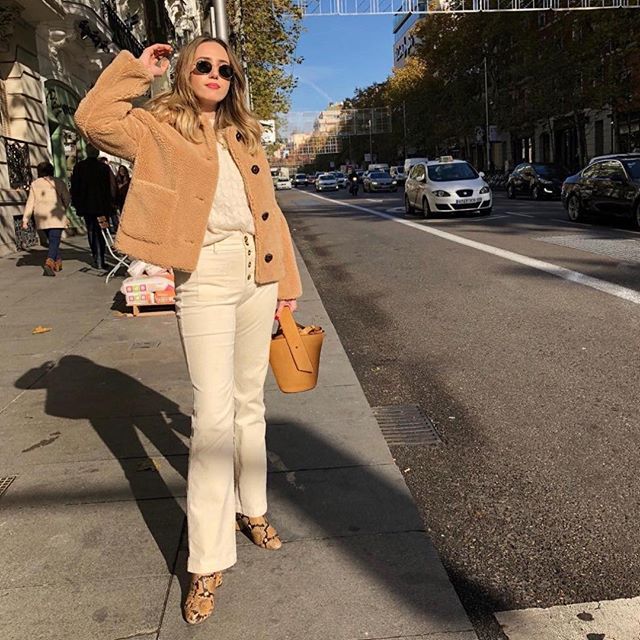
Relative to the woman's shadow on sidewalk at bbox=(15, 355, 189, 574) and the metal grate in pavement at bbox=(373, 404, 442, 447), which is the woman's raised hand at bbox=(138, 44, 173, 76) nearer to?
the woman's shadow on sidewalk at bbox=(15, 355, 189, 574)

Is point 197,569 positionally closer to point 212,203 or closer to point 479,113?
point 212,203

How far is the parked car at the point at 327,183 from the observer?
5844 cm

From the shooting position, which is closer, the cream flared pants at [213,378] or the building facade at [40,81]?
the cream flared pants at [213,378]

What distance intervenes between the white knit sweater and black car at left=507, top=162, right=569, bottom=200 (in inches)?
1044

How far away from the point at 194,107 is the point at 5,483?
2210mm

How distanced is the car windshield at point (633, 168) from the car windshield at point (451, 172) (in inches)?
215

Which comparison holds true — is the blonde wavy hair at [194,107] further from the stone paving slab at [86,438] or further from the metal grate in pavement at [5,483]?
the metal grate in pavement at [5,483]

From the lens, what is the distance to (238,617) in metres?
2.42

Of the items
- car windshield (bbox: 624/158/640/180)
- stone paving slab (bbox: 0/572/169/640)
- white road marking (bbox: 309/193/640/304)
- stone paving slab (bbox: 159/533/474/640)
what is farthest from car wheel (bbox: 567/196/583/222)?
stone paving slab (bbox: 0/572/169/640)

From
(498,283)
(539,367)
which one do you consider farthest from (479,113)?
(539,367)

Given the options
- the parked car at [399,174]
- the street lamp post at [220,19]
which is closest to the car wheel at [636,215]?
the street lamp post at [220,19]

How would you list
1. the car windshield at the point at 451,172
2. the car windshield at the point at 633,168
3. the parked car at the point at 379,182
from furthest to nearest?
1. the parked car at the point at 379,182
2. the car windshield at the point at 451,172
3. the car windshield at the point at 633,168

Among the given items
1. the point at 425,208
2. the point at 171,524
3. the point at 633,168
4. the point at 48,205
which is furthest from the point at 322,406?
the point at 425,208

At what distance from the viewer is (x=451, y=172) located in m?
20.5
